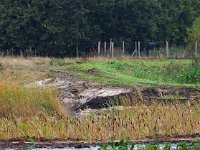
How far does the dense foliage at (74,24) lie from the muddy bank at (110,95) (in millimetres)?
21795

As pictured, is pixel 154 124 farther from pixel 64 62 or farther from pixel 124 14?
pixel 124 14

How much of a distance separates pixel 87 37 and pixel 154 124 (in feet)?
109

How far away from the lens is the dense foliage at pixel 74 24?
5350 cm

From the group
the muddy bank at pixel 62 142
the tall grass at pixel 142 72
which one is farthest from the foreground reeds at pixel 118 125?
the tall grass at pixel 142 72

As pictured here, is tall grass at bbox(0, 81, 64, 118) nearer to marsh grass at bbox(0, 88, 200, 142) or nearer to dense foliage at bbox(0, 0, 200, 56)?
marsh grass at bbox(0, 88, 200, 142)

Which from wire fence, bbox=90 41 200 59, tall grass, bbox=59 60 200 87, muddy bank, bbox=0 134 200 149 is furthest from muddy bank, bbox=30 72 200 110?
wire fence, bbox=90 41 200 59

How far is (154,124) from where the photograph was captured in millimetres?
20109

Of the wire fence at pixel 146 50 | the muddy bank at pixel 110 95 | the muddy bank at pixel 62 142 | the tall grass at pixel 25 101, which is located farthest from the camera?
the wire fence at pixel 146 50

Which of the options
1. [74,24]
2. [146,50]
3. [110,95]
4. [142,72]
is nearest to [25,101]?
[110,95]

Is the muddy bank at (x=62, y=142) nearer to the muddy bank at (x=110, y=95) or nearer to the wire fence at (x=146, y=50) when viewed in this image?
the muddy bank at (x=110, y=95)

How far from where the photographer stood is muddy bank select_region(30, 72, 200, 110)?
27391 mm

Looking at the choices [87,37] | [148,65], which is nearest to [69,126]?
[148,65]

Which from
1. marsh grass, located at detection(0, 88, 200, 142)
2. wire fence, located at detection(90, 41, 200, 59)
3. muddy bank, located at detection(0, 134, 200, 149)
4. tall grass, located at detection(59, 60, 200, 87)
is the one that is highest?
marsh grass, located at detection(0, 88, 200, 142)

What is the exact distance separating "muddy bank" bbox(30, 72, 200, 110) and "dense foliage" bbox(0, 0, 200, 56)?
858 inches
